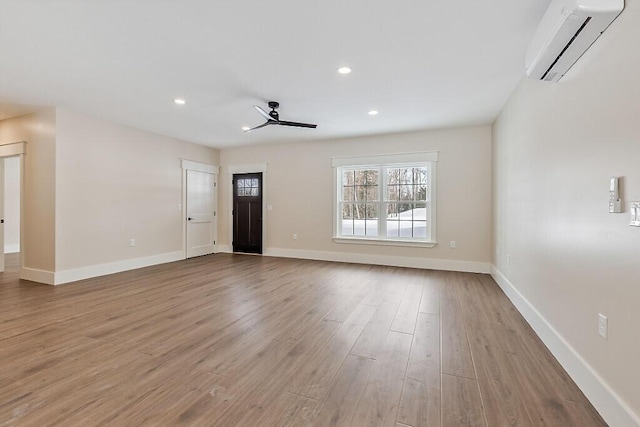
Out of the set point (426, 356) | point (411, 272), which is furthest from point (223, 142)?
point (426, 356)

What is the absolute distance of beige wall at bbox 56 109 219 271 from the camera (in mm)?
4312

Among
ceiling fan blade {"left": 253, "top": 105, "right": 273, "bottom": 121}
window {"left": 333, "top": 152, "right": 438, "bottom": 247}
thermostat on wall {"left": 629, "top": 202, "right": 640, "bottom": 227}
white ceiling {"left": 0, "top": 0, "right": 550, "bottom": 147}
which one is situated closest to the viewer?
thermostat on wall {"left": 629, "top": 202, "right": 640, "bottom": 227}

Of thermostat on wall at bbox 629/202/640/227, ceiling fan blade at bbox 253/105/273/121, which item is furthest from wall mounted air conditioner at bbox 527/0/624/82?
ceiling fan blade at bbox 253/105/273/121

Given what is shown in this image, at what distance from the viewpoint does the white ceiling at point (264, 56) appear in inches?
83.0

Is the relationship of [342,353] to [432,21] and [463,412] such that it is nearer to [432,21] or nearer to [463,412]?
[463,412]

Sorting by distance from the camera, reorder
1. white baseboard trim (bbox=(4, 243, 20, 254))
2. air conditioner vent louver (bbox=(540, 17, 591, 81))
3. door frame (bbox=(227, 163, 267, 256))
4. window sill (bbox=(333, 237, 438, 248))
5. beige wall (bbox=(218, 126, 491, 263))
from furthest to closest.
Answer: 1. white baseboard trim (bbox=(4, 243, 20, 254))
2. door frame (bbox=(227, 163, 267, 256))
3. window sill (bbox=(333, 237, 438, 248))
4. beige wall (bbox=(218, 126, 491, 263))
5. air conditioner vent louver (bbox=(540, 17, 591, 81))

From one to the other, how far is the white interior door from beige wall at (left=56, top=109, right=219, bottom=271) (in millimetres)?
274

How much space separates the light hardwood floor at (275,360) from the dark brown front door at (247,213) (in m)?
2.99

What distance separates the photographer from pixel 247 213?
695cm

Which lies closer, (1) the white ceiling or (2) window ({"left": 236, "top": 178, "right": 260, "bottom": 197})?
(1) the white ceiling

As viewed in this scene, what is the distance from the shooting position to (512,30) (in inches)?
91.5

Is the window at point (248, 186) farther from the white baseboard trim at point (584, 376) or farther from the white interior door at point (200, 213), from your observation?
the white baseboard trim at point (584, 376)

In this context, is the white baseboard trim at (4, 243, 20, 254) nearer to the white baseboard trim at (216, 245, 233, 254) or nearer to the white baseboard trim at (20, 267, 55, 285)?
the white baseboard trim at (20, 267, 55, 285)

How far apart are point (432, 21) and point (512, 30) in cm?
69
